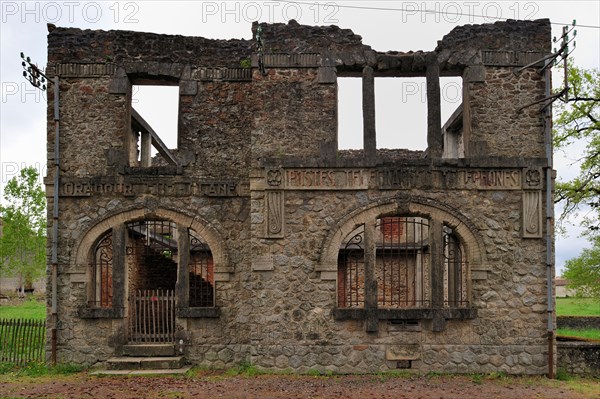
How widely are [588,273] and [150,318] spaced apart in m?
17.1

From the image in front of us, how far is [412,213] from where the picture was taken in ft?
38.4

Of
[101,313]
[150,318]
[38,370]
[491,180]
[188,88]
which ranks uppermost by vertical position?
[188,88]

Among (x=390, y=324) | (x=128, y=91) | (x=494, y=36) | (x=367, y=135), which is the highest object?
(x=494, y=36)

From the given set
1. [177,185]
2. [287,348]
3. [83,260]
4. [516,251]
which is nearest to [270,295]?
[287,348]

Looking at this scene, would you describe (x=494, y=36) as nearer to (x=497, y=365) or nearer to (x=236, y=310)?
(x=497, y=365)

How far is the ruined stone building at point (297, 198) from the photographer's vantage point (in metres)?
11.4

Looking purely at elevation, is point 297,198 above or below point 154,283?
above

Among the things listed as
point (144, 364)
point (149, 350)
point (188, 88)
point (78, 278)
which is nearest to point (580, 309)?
point (149, 350)

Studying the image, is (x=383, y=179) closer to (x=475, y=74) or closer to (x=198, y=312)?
(x=475, y=74)

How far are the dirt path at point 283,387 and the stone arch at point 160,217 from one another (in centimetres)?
232

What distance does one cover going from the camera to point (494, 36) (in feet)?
39.7

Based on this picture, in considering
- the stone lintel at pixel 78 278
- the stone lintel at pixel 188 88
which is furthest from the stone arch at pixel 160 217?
the stone lintel at pixel 188 88

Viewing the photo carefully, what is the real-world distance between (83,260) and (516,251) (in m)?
8.79

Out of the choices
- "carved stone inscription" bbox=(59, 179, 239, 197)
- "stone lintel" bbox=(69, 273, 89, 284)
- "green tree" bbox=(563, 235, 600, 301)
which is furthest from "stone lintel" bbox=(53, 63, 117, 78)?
"green tree" bbox=(563, 235, 600, 301)
